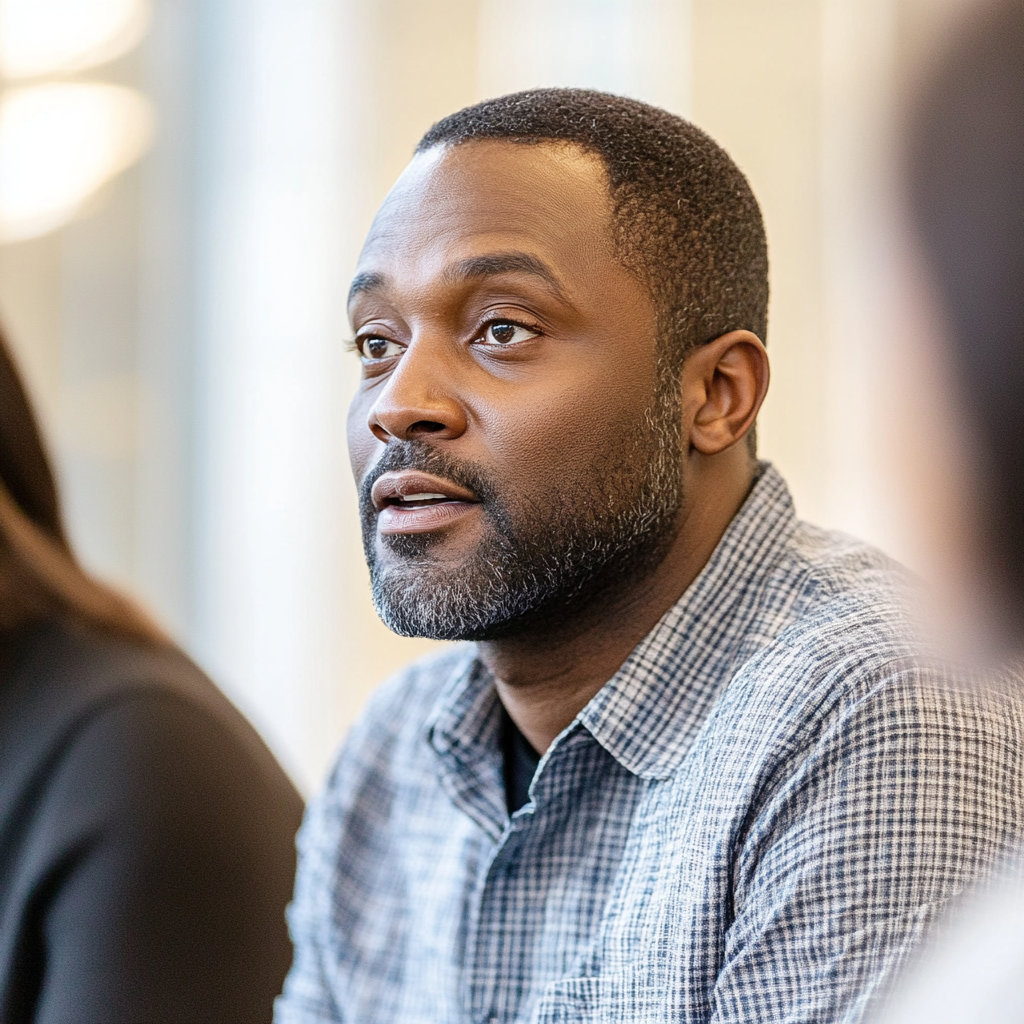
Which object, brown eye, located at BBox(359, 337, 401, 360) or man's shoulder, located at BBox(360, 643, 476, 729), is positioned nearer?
brown eye, located at BBox(359, 337, 401, 360)

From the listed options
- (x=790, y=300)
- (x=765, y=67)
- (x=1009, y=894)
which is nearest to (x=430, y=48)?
(x=765, y=67)

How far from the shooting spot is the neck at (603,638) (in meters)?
1.21

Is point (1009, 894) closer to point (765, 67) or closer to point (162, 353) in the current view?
point (765, 67)

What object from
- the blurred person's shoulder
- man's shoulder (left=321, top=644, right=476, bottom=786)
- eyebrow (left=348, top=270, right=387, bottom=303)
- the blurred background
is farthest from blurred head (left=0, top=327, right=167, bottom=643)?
the blurred background

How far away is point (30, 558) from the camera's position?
1632 mm

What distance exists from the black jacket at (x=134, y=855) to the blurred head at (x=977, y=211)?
3.81 feet

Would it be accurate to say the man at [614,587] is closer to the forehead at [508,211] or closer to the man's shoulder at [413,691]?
the forehead at [508,211]

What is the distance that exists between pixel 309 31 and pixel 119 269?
0.75m

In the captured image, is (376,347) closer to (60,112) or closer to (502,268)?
(502,268)

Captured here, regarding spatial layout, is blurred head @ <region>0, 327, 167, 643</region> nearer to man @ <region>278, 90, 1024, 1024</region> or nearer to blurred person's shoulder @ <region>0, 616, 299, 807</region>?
blurred person's shoulder @ <region>0, 616, 299, 807</region>

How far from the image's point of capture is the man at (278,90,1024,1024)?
1010mm

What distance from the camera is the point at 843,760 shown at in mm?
991

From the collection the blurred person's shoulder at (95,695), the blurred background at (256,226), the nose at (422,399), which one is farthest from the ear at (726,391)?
the blurred background at (256,226)

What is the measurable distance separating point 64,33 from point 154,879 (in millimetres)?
2406
